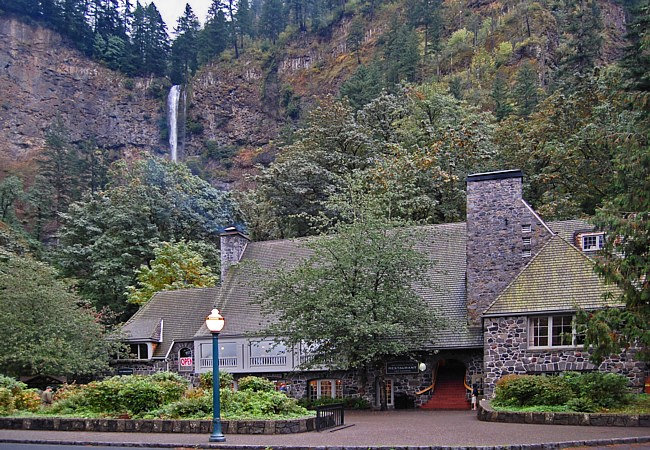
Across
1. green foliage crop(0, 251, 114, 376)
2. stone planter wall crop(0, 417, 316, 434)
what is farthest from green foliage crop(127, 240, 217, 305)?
stone planter wall crop(0, 417, 316, 434)

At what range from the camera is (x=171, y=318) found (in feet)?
122

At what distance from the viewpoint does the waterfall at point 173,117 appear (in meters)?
92.4

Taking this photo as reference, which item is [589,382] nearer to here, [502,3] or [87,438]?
[87,438]

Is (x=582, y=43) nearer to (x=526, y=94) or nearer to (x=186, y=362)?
(x=526, y=94)

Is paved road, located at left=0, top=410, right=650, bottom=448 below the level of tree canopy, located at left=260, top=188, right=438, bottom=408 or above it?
below

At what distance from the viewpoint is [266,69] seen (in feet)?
328

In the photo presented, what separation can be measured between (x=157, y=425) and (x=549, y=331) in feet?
45.2

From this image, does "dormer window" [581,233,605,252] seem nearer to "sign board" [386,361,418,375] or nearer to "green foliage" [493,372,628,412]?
"sign board" [386,361,418,375]

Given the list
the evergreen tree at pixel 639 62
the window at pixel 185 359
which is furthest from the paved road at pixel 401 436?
the evergreen tree at pixel 639 62

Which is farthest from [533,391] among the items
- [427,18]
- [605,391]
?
[427,18]

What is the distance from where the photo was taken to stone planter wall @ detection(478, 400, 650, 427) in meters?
16.1

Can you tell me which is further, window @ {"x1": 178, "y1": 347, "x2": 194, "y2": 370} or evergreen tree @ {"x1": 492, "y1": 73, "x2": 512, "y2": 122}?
evergreen tree @ {"x1": 492, "y1": 73, "x2": 512, "y2": 122}

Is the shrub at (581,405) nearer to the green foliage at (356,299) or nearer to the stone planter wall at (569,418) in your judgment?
the stone planter wall at (569,418)

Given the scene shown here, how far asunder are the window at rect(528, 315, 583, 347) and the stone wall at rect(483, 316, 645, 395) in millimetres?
217
